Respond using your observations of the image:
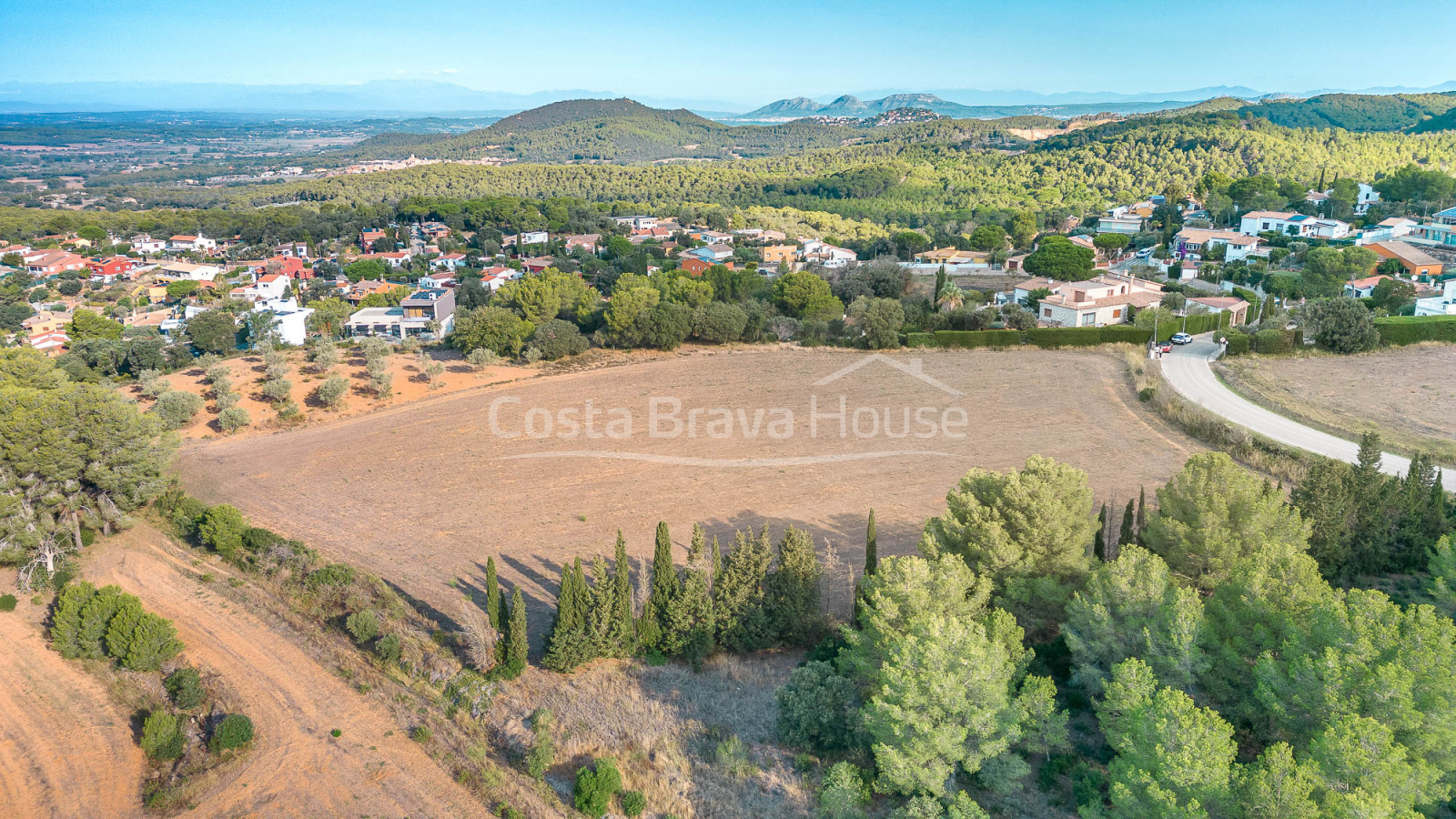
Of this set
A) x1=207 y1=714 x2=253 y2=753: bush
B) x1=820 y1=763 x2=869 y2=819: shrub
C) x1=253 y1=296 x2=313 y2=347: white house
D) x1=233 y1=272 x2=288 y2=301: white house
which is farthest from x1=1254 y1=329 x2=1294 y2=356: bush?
x1=233 y1=272 x2=288 y2=301: white house

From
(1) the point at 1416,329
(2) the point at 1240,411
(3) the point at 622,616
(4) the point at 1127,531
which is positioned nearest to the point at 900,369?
(2) the point at 1240,411

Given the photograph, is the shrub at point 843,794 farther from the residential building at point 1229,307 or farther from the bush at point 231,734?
the residential building at point 1229,307

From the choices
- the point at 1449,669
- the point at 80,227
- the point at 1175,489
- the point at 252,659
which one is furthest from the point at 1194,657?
the point at 80,227

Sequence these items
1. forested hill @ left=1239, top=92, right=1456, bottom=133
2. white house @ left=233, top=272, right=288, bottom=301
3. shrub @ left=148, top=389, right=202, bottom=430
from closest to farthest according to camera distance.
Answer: shrub @ left=148, top=389, right=202, bottom=430 < white house @ left=233, top=272, right=288, bottom=301 < forested hill @ left=1239, top=92, right=1456, bottom=133

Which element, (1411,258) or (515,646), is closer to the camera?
(515,646)

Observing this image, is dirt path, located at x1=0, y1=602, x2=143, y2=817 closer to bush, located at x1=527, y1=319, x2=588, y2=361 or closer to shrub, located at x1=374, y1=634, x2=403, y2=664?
shrub, located at x1=374, y1=634, x2=403, y2=664

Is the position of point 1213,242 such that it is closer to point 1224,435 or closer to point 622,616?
point 1224,435
